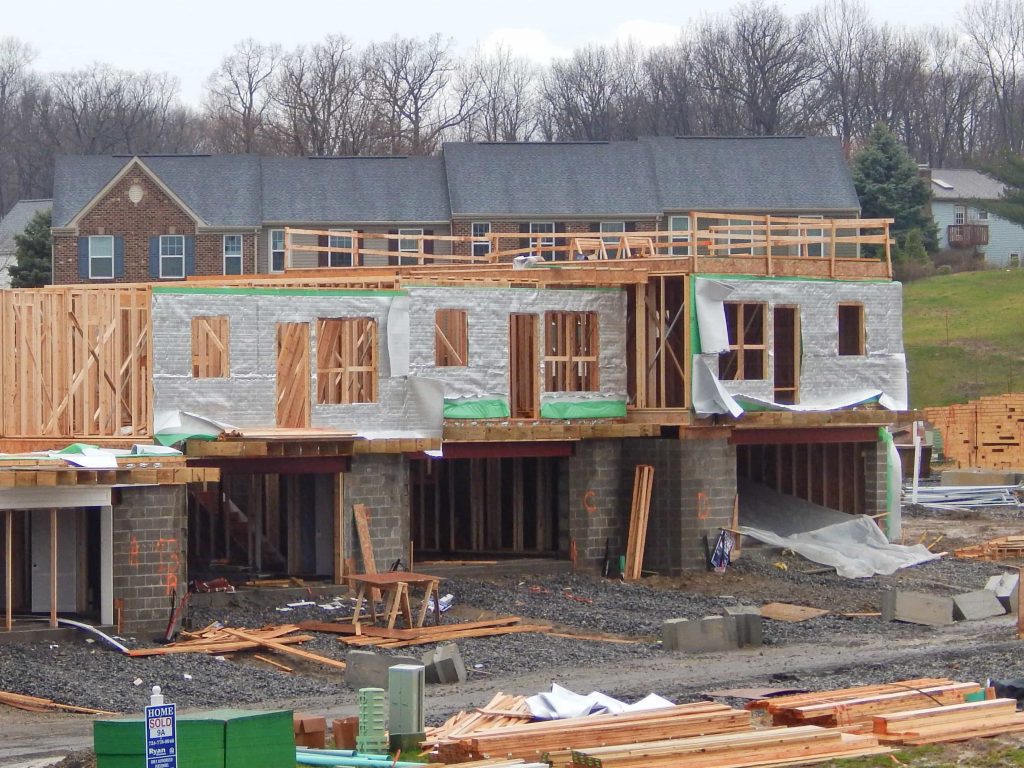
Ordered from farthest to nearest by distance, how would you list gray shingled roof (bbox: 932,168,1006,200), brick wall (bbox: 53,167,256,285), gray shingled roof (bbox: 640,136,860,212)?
gray shingled roof (bbox: 932,168,1006,200) → gray shingled roof (bbox: 640,136,860,212) → brick wall (bbox: 53,167,256,285)

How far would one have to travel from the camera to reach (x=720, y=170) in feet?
214

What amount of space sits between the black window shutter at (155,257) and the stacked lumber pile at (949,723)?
45.0 m

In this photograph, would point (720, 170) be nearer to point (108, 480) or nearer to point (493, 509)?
point (493, 509)

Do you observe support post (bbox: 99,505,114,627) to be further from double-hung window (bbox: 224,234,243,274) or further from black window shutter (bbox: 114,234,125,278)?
double-hung window (bbox: 224,234,243,274)

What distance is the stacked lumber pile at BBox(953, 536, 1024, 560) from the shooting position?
3603cm

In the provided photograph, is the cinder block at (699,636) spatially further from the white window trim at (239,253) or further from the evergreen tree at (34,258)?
the evergreen tree at (34,258)

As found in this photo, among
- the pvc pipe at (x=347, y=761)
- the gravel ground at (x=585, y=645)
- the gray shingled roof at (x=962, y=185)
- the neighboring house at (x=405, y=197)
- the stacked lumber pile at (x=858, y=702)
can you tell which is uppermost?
the gray shingled roof at (x=962, y=185)

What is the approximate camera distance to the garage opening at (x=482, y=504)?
33.2 meters

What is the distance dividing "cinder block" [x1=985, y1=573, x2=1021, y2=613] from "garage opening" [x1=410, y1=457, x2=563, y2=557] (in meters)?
7.72

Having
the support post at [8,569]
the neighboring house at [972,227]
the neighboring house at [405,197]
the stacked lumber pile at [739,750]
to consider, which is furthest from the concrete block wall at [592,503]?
the neighboring house at [972,227]

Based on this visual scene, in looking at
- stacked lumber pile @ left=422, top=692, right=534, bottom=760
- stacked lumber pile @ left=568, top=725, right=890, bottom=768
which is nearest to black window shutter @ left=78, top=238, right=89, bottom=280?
stacked lumber pile @ left=422, top=692, right=534, bottom=760

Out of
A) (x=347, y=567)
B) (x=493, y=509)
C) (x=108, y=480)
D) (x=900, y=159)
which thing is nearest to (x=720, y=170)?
(x=900, y=159)

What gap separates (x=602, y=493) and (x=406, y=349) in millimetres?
4682

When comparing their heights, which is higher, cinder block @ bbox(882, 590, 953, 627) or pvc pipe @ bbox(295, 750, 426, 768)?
pvc pipe @ bbox(295, 750, 426, 768)
